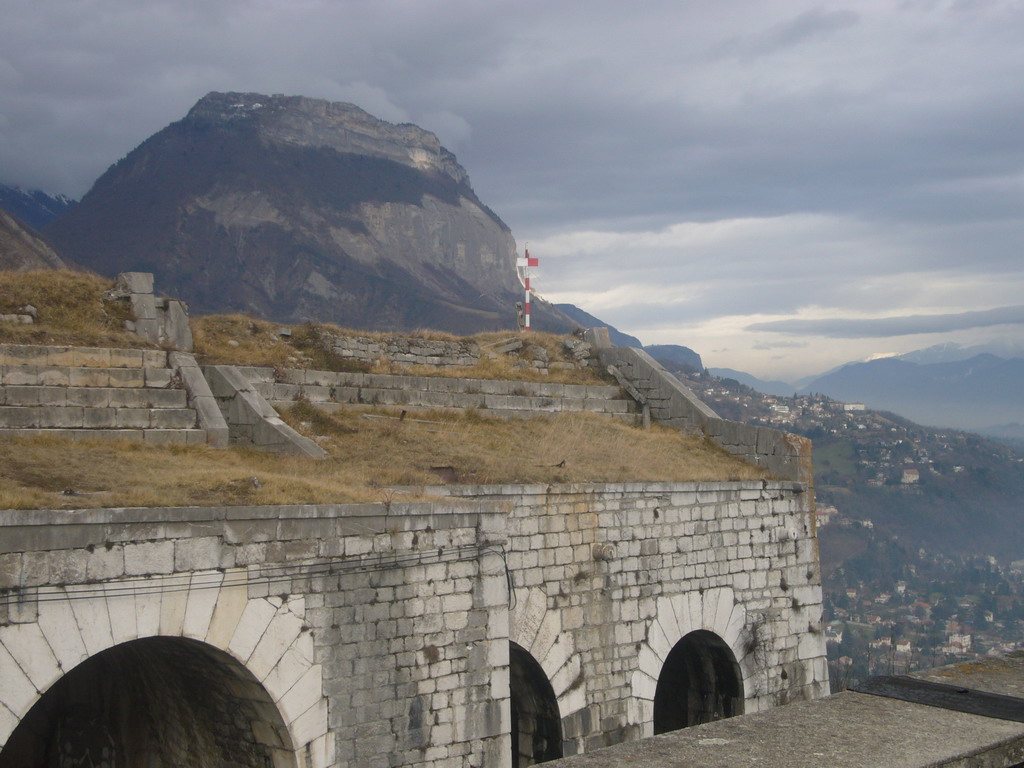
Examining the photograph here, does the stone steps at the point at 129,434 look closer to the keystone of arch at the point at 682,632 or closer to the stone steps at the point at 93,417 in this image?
the stone steps at the point at 93,417

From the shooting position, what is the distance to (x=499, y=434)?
1852 cm

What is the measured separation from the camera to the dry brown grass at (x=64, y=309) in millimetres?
15727

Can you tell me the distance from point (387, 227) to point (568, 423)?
420ft

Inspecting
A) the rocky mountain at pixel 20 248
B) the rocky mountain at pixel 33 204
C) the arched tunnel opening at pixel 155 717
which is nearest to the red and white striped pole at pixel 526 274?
the arched tunnel opening at pixel 155 717

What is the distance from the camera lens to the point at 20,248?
63.8m

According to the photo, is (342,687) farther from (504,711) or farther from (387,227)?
(387,227)

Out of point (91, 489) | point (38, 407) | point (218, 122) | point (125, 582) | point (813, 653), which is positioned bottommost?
point (813, 653)

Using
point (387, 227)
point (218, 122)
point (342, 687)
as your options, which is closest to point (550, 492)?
point (342, 687)

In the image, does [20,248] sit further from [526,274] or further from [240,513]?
[240,513]

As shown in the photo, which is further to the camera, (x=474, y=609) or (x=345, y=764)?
(x=474, y=609)

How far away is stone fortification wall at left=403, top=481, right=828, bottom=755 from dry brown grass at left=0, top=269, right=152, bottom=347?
668 cm

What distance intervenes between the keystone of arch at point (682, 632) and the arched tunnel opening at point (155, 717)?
6223 millimetres

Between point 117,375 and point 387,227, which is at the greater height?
point 387,227

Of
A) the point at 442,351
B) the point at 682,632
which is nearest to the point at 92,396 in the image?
the point at 442,351
